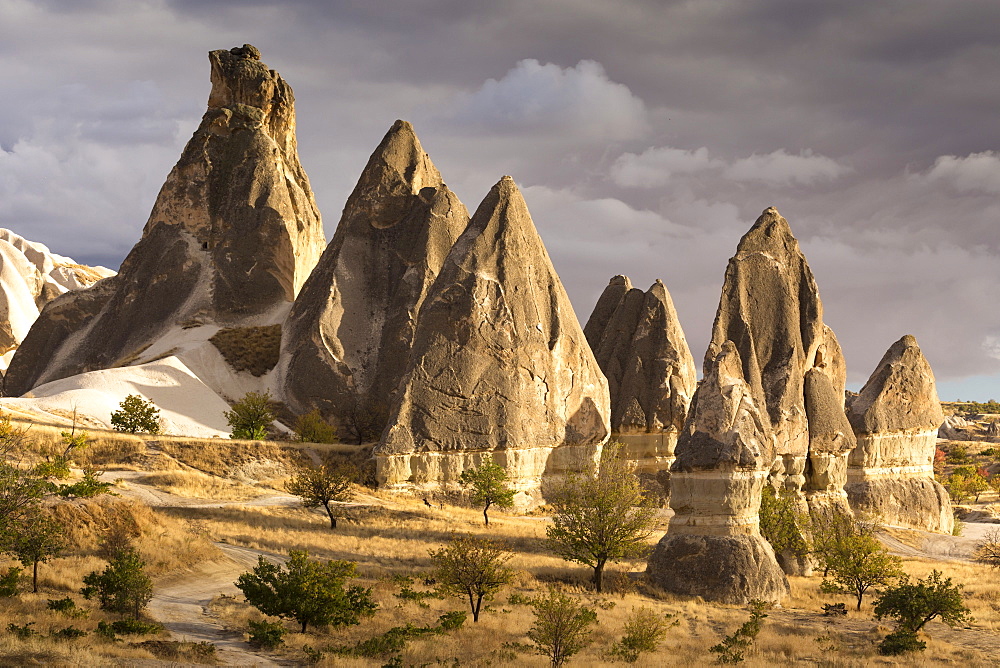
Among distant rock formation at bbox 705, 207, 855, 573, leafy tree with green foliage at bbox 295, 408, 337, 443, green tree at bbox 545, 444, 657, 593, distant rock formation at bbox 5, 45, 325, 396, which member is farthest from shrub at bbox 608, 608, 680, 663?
distant rock formation at bbox 5, 45, 325, 396

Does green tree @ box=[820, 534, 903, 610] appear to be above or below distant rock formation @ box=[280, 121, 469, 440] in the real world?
below

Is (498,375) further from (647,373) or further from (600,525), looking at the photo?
(600,525)

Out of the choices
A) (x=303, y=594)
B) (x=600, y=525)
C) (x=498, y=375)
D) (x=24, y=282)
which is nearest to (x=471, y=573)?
(x=303, y=594)

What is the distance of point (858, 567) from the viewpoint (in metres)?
27.1

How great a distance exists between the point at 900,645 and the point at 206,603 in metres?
17.0

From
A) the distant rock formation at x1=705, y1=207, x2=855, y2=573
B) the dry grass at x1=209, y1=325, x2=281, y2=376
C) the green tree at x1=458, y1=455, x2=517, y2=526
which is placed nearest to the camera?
the green tree at x1=458, y1=455, x2=517, y2=526

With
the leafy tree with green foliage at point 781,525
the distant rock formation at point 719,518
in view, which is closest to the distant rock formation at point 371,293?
the leafy tree with green foliage at point 781,525

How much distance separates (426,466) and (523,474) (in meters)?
4.94

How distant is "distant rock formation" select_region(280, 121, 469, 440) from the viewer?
5072 centimetres

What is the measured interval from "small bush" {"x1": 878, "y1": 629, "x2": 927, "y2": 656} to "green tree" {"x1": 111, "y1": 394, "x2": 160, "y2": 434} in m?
33.6

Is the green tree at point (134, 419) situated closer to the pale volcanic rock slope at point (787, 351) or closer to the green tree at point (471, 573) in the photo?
the green tree at point (471, 573)

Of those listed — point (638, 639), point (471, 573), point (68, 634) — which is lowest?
point (638, 639)

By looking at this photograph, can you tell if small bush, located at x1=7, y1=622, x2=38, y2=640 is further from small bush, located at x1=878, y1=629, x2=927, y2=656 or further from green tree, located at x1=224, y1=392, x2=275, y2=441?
green tree, located at x1=224, y1=392, x2=275, y2=441

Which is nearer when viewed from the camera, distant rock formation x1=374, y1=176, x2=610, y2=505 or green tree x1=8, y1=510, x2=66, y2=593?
green tree x1=8, y1=510, x2=66, y2=593
